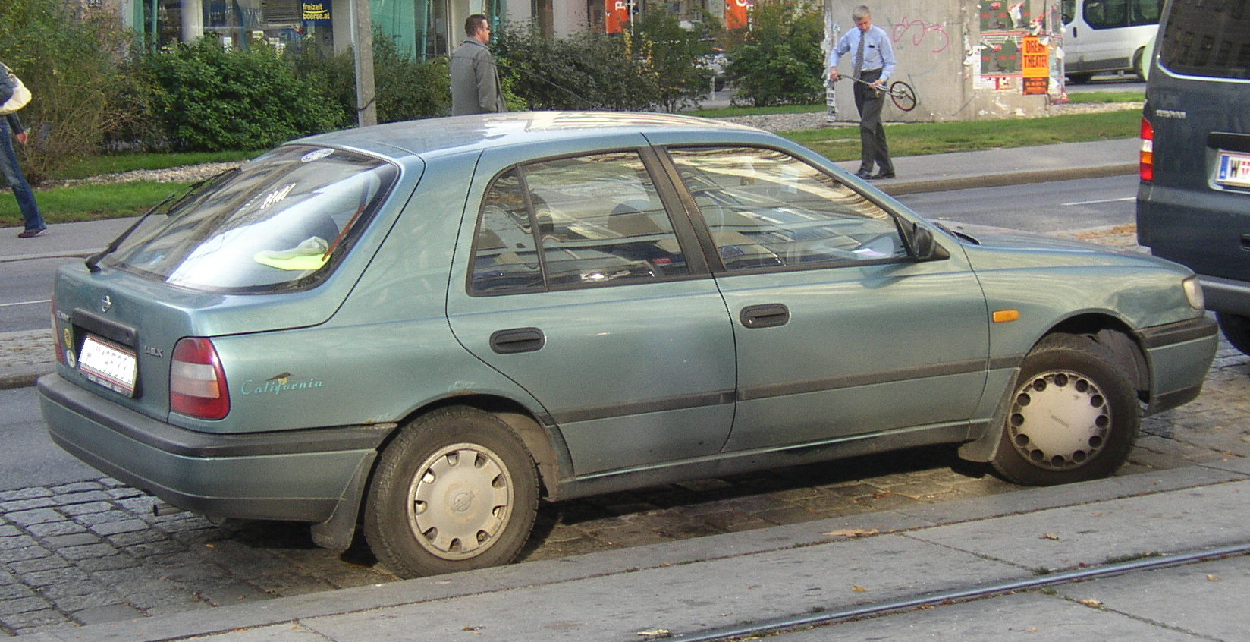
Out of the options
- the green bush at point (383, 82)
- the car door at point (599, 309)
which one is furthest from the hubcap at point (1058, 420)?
the green bush at point (383, 82)

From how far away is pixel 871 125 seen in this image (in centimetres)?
1794

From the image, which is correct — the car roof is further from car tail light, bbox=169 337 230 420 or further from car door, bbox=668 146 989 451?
car tail light, bbox=169 337 230 420

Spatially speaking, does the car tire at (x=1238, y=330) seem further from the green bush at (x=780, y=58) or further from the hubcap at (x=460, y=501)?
the green bush at (x=780, y=58)

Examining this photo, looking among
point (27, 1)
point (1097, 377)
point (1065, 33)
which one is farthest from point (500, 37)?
point (1097, 377)

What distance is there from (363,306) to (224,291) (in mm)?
446

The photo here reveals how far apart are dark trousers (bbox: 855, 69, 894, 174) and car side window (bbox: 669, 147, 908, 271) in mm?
12232

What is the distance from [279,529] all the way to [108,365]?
1.00 m

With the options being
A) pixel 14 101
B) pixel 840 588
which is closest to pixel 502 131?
pixel 840 588

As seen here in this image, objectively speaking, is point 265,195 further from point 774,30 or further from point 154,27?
point 774,30

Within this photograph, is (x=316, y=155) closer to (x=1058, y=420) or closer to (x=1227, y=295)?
(x=1058, y=420)

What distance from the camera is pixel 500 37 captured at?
2705cm

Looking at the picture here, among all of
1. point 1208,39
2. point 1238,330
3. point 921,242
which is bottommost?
point 1238,330

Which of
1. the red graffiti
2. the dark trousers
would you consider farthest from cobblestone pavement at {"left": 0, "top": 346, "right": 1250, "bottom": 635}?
the red graffiti

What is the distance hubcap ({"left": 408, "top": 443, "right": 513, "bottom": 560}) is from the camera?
16.3 ft
